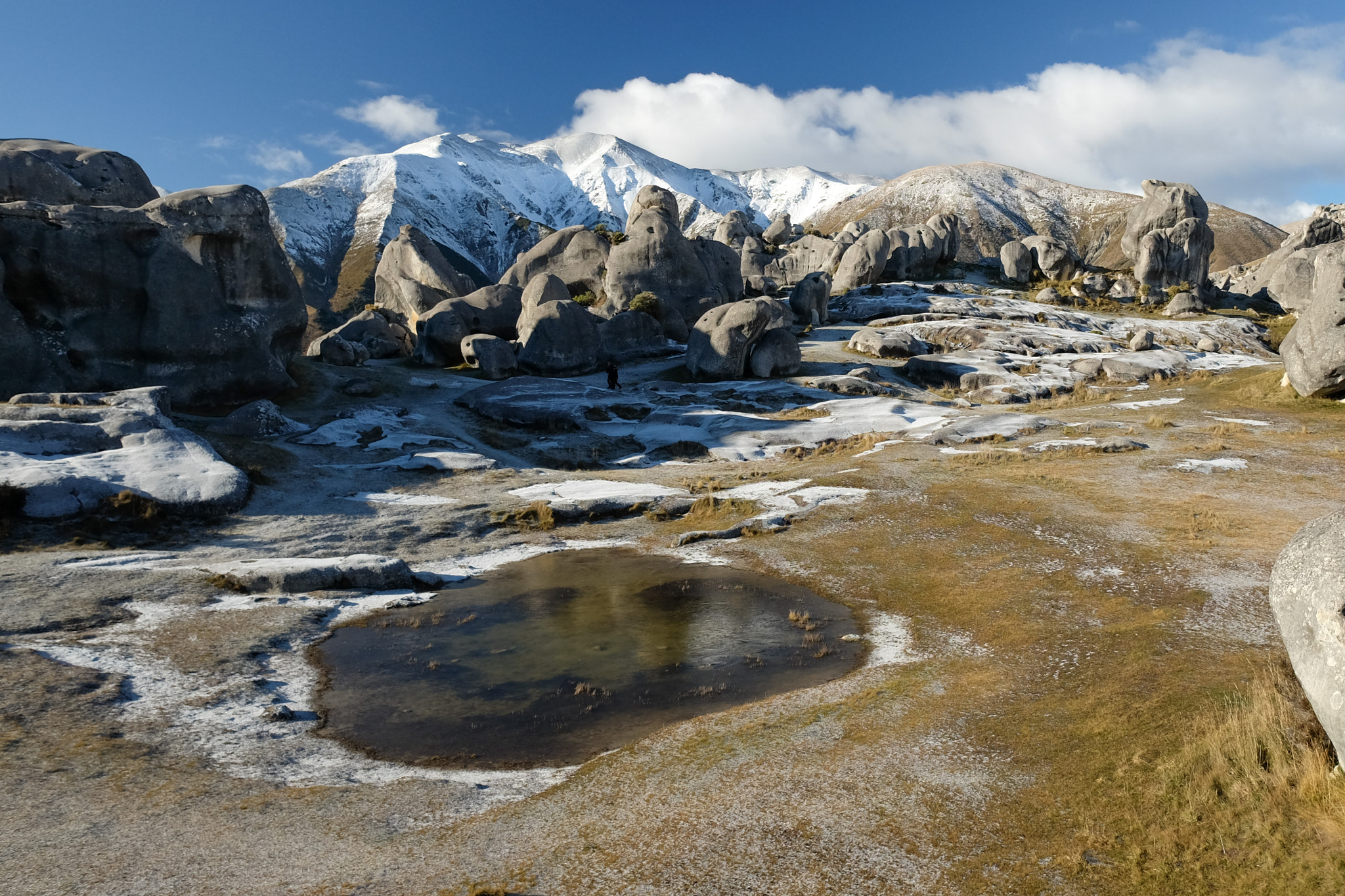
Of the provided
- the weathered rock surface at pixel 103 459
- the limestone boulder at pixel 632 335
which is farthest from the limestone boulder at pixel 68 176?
the limestone boulder at pixel 632 335

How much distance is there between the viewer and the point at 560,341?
53500 mm

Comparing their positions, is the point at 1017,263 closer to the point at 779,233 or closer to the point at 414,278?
the point at 779,233

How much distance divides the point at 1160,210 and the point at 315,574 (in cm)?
10956

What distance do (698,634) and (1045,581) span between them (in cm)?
706

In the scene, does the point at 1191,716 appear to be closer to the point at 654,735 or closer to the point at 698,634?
the point at 654,735

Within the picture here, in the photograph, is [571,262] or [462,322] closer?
[462,322]

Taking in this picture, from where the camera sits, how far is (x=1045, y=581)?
15.2 metres

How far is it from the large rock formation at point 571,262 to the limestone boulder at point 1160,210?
64072 millimetres

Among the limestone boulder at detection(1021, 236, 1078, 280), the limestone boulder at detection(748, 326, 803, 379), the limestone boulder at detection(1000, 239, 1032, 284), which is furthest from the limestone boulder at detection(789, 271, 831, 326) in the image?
the limestone boulder at detection(1021, 236, 1078, 280)

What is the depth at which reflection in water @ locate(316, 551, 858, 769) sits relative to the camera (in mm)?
10883

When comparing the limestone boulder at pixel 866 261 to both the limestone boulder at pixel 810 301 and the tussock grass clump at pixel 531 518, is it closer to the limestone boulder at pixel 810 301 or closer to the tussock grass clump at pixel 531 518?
the limestone boulder at pixel 810 301

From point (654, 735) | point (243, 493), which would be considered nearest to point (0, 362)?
point (243, 493)

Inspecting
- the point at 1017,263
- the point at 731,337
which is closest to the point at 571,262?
the point at 731,337

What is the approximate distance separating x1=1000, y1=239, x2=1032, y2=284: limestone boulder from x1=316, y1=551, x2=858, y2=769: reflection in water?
91.1m
